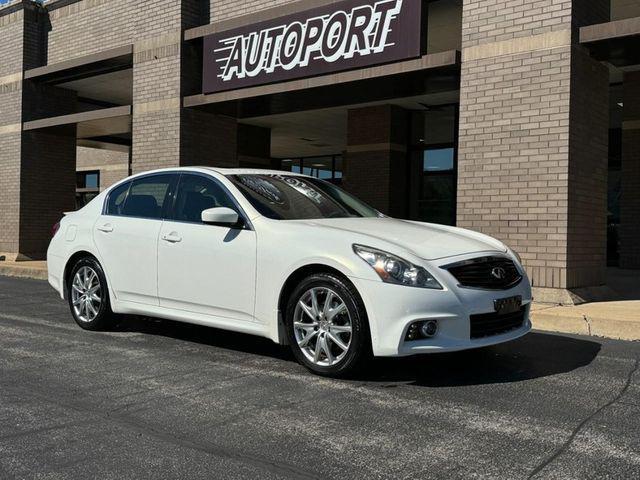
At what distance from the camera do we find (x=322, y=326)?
4633 millimetres

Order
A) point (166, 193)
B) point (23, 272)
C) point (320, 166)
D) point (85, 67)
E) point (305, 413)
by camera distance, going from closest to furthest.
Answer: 1. point (305, 413)
2. point (166, 193)
3. point (23, 272)
4. point (85, 67)
5. point (320, 166)

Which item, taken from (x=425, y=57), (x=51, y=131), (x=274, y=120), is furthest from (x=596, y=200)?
(x=51, y=131)

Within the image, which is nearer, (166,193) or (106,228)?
(166,193)

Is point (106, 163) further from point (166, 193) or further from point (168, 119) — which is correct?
point (166, 193)

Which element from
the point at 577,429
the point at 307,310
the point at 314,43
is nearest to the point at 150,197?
the point at 307,310

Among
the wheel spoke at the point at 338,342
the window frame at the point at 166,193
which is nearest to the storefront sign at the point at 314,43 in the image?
the window frame at the point at 166,193

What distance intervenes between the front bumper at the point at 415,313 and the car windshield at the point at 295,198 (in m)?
1.15

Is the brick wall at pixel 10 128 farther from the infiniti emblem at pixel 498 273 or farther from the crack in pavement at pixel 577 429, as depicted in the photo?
the crack in pavement at pixel 577 429

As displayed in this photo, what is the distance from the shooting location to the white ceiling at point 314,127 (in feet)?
51.7

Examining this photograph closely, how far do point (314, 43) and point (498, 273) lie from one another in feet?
23.0

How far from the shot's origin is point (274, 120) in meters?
18.3

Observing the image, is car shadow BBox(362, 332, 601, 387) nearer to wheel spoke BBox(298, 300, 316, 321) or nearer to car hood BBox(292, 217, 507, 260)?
wheel spoke BBox(298, 300, 316, 321)

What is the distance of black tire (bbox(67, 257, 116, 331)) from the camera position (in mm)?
6374

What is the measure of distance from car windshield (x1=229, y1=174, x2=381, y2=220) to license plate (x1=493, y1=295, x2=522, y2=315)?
1.57 m
